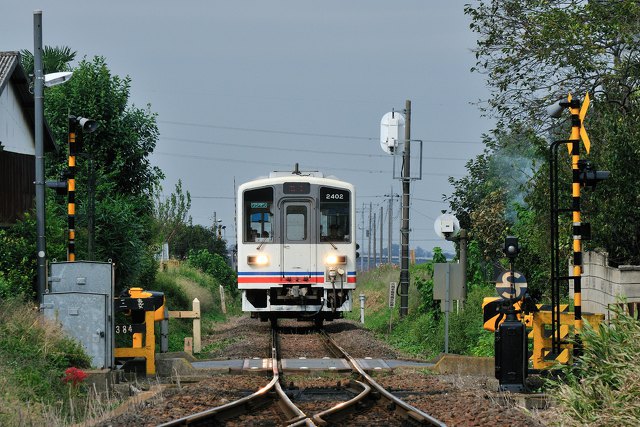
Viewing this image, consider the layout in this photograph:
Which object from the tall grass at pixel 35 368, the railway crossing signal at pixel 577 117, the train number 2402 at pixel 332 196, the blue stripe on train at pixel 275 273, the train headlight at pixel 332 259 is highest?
the railway crossing signal at pixel 577 117

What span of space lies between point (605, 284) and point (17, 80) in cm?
1736

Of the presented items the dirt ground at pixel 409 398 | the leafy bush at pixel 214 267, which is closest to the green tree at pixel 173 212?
the leafy bush at pixel 214 267

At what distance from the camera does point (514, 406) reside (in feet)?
38.8

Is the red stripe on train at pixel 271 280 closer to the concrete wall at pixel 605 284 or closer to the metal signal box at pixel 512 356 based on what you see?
the concrete wall at pixel 605 284

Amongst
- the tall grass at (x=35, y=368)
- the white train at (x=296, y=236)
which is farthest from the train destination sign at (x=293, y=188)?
the tall grass at (x=35, y=368)

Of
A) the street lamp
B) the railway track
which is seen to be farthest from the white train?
the railway track

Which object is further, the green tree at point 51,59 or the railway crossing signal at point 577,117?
the green tree at point 51,59

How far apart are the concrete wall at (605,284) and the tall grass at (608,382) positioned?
3906mm

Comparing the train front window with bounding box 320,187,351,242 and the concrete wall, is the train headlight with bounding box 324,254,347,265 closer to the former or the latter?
the train front window with bounding box 320,187,351,242

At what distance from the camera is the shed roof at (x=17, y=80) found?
27.0 meters

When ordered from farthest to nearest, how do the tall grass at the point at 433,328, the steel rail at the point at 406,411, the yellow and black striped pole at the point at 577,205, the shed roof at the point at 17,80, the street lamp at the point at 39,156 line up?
the shed roof at the point at 17,80 < the tall grass at the point at 433,328 < the street lamp at the point at 39,156 < the yellow and black striped pole at the point at 577,205 < the steel rail at the point at 406,411

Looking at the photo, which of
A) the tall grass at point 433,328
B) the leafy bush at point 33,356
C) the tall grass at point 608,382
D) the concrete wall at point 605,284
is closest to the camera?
the tall grass at point 608,382

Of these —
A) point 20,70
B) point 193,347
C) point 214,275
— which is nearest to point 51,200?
point 193,347

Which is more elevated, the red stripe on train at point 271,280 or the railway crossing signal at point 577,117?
the railway crossing signal at point 577,117
